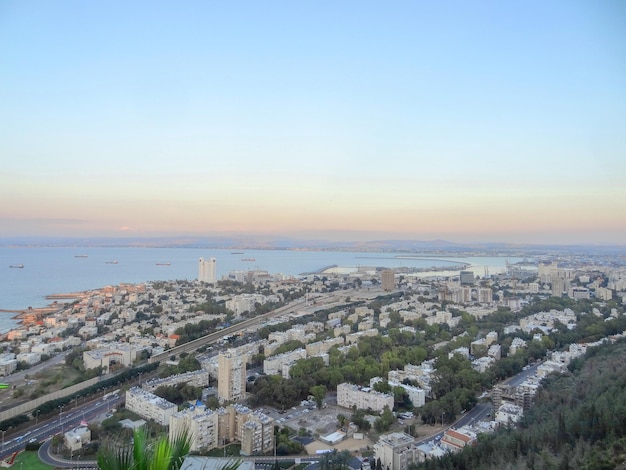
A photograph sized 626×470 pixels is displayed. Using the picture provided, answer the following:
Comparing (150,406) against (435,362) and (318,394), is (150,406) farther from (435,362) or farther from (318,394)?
(435,362)

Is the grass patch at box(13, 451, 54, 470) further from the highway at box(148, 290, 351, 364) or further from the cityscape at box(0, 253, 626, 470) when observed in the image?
the highway at box(148, 290, 351, 364)

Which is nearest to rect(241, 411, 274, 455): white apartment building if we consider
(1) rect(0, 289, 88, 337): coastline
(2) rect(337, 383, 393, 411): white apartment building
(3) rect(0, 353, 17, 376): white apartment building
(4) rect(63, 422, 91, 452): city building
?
(2) rect(337, 383, 393, 411): white apartment building

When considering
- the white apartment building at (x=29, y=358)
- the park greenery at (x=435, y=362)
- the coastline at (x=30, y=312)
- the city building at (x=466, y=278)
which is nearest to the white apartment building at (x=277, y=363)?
the park greenery at (x=435, y=362)

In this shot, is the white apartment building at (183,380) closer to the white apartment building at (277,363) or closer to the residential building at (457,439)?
the white apartment building at (277,363)

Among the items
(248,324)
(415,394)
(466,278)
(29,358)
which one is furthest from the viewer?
(466,278)

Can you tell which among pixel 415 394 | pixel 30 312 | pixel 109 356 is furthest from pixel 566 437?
pixel 30 312

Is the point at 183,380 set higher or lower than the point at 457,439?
lower
